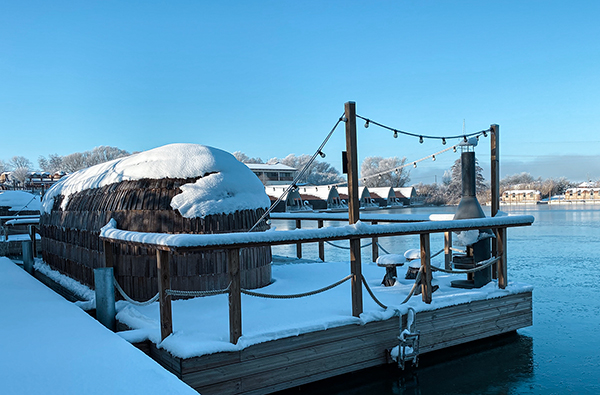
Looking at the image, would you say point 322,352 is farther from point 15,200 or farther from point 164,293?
point 15,200

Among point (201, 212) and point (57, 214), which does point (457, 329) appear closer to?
point (201, 212)

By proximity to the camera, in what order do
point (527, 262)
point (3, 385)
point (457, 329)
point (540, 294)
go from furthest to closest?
point (527, 262) → point (540, 294) → point (457, 329) → point (3, 385)

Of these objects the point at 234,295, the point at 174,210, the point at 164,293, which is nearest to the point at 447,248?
the point at 174,210

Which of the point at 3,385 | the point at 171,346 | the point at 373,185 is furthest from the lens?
the point at 373,185

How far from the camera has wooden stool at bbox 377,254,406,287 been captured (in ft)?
28.3

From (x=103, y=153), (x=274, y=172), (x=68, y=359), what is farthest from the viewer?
(x=103, y=153)

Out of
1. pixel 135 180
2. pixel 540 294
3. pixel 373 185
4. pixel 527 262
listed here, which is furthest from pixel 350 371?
pixel 373 185

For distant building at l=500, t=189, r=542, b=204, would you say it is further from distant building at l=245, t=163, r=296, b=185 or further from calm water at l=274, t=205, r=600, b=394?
calm water at l=274, t=205, r=600, b=394

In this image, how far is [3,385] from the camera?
13.5 ft

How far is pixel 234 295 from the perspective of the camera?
222 inches

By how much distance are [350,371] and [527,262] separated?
555 inches

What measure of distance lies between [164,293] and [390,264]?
177 inches

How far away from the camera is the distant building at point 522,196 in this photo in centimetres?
8031

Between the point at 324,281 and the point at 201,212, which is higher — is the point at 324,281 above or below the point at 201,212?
below
